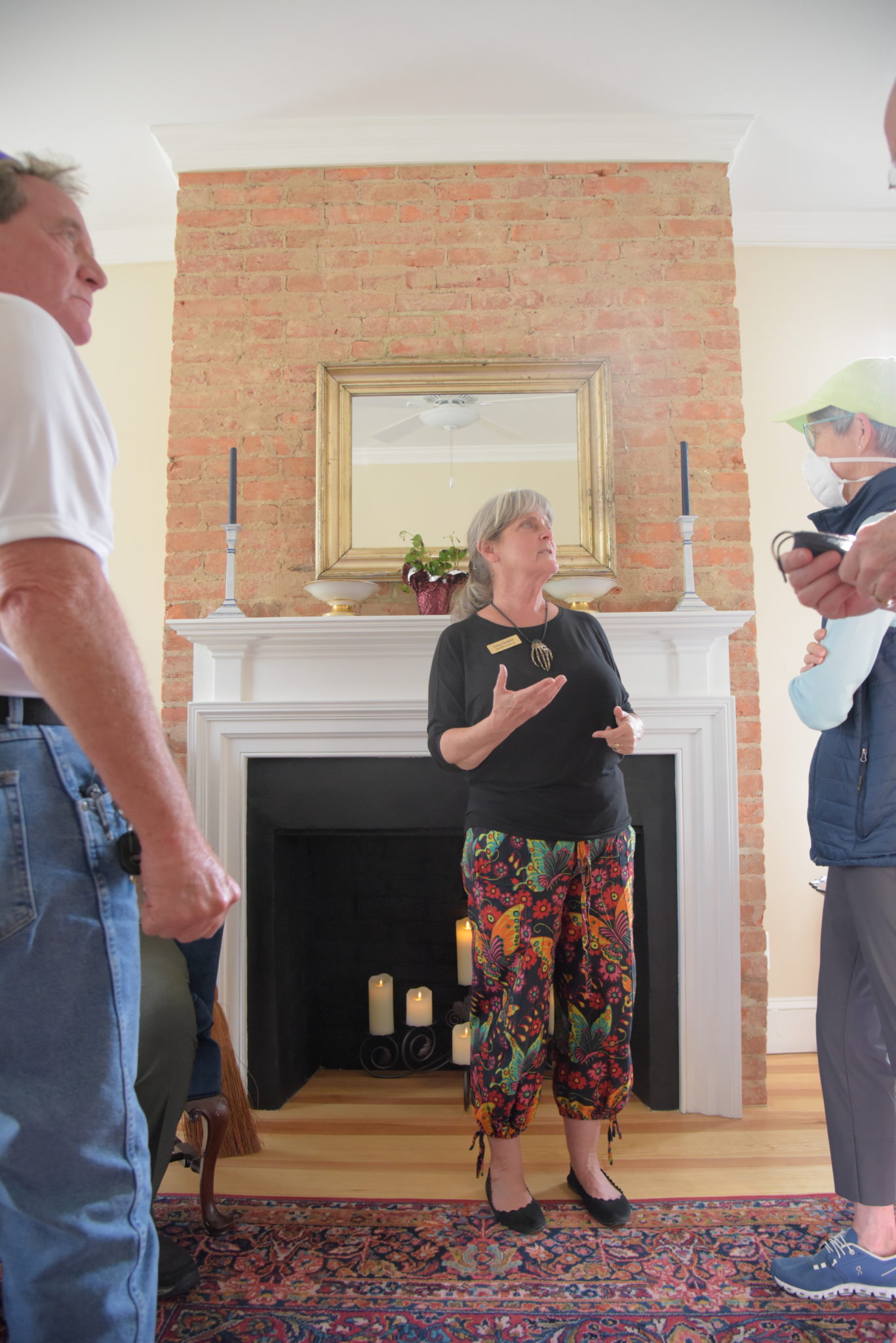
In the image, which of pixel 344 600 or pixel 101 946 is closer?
pixel 101 946

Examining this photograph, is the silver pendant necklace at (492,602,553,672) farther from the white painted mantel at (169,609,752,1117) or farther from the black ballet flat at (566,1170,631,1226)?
the black ballet flat at (566,1170,631,1226)

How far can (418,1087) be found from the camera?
8.25 feet

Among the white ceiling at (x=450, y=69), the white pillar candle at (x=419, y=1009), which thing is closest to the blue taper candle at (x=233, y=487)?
the white ceiling at (x=450, y=69)

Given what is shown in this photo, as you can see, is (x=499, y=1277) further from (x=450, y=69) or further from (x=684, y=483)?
(x=450, y=69)

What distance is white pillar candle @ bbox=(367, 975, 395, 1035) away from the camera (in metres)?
2.55

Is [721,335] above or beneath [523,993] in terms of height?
above

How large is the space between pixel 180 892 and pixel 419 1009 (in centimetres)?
190

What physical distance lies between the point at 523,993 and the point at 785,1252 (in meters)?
0.70

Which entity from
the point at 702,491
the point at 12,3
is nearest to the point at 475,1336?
the point at 702,491

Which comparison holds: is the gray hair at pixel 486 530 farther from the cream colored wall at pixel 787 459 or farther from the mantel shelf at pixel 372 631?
the cream colored wall at pixel 787 459

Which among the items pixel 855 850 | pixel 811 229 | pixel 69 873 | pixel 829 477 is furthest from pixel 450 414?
pixel 69 873

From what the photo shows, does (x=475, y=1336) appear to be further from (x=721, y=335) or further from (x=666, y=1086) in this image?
(x=721, y=335)

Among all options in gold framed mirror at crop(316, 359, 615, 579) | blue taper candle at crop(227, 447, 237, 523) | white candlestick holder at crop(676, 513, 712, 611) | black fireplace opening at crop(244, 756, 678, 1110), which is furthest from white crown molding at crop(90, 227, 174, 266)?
white candlestick holder at crop(676, 513, 712, 611)

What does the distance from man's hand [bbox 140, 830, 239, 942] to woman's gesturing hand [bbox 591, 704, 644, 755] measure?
109 cm
